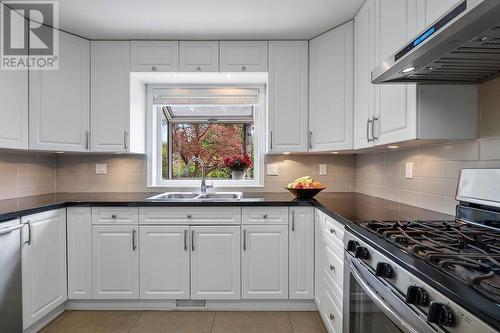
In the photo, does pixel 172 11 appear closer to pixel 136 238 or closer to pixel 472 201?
pixel 136 238

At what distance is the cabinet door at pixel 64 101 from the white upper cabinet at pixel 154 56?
0.42 m

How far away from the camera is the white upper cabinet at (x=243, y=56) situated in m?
2.69

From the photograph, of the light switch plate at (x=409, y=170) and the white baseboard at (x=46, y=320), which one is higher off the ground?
the light switch plate at (x=409, y=170)

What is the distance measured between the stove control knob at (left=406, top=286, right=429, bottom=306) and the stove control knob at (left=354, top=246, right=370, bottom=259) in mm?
367

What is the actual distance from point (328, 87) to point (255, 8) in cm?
86

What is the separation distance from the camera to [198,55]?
2.69m

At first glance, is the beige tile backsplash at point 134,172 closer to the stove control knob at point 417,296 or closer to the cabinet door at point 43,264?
the cabinet door at point 43,264

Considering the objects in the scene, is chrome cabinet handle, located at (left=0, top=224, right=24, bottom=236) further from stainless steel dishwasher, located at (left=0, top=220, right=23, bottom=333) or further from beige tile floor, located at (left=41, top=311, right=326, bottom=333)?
beige tile floor, located at (left=41, top=311, right=326, bottom=333)

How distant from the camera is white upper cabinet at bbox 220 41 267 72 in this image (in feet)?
8.82

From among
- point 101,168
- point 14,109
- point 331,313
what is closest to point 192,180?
point 101,168

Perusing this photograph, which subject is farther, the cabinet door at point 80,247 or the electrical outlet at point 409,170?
the cabinet door at point 80,247

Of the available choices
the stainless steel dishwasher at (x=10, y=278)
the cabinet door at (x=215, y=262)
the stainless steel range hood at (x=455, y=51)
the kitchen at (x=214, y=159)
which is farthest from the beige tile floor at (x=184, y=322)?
the stainless steel range hood at (x=455, y=51)

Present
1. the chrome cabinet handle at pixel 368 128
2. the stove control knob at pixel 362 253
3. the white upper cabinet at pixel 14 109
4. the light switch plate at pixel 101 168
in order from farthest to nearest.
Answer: the light switch plate at pixel 101 168, the white upper cabinet at pixel 14 109, the chrome cabinet handle at pixel 368 128, the stove control knob at pixel 362 253

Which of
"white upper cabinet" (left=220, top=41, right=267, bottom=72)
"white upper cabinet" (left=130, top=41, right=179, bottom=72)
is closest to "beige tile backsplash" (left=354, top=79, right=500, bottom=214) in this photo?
"white upper cabinet" (left=220, top=41, right=267, bottom=72)
